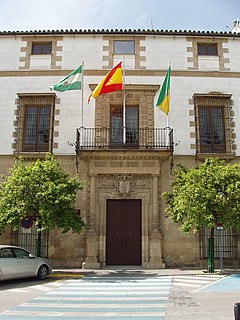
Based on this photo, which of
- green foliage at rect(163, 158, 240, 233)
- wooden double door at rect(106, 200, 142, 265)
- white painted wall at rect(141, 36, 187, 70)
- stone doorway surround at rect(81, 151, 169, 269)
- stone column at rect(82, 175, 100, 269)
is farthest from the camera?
white painted wall at rect(141, 36, 187, 70)

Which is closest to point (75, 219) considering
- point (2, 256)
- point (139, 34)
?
point (2, 256)

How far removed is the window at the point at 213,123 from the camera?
54.1 feet

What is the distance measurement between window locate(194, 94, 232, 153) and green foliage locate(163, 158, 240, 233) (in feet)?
9.74

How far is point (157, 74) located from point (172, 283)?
10.0 m

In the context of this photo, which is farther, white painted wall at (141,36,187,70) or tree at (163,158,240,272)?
white painted wall at (141,36,187,70)

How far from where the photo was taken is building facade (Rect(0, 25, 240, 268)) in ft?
50.8

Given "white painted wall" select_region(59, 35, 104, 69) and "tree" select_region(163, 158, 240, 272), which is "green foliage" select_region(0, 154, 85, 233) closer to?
"tree" select_region(163, 158, 240, 272)

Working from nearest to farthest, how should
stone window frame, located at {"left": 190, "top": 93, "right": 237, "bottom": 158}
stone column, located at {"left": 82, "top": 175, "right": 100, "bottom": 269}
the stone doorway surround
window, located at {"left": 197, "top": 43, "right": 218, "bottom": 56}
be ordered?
1. stone column, located at {"left": 82, "top": 175, "right": 100, "bottom": 269}
2. the stone doorway surround
3. stone window frame, located at {"left": 190, "top": 93, "right": 237, "bottom": 158}
4. window, located at {"left": 197, "top": 43, "right": 218, "bottom": 56}

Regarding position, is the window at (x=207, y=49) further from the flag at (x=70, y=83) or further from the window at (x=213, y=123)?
the flag at (x=70, y=83)

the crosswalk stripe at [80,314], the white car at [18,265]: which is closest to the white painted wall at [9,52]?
the white car at [18,265]

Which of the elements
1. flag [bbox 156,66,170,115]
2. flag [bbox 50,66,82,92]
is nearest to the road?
flag [bbox 156,66,170,115]

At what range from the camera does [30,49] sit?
57.9 feet

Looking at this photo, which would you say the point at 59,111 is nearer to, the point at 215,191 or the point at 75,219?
the point at 75,219

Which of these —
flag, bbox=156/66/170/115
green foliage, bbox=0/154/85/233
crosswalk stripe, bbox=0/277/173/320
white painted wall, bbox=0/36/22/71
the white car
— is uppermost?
white painted wall, bbox=0/36/22/71
